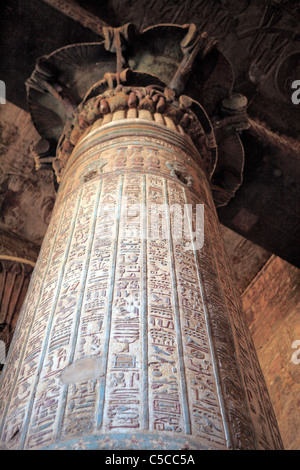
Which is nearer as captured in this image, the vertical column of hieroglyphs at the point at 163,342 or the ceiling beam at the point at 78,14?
the vertical column of hieroglyphs at the point at 163,342

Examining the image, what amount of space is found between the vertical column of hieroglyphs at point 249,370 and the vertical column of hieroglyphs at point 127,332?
1.71 feet

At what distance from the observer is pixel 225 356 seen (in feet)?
7.42

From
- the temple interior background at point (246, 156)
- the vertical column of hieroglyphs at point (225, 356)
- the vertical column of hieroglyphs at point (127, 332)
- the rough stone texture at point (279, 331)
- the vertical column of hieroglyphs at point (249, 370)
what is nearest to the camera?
the vertical column of hieroglyphs at point (127, 332)

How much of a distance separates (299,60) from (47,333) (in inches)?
216

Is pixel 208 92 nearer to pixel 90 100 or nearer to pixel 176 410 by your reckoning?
pixel 90 100

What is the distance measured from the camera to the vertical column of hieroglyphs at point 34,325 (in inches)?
76.5

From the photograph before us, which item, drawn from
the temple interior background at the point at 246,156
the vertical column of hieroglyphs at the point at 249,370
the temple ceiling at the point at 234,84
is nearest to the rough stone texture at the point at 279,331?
the temple interior background at the point at 246,156

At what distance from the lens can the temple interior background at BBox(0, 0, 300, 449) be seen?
18.2 feet

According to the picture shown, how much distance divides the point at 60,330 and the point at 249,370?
908mm

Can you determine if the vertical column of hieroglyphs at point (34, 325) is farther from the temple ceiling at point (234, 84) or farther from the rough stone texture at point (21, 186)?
the rough stone texture at point (21, 186)

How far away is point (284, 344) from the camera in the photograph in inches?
228

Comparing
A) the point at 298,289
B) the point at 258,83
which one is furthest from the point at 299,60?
the point at 298,289

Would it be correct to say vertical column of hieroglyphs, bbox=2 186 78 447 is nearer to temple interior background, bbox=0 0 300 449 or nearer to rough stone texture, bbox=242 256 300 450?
temple interior background, bbox=0 0 300 449

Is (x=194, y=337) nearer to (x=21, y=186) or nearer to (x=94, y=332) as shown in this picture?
(x=94, y=332)
